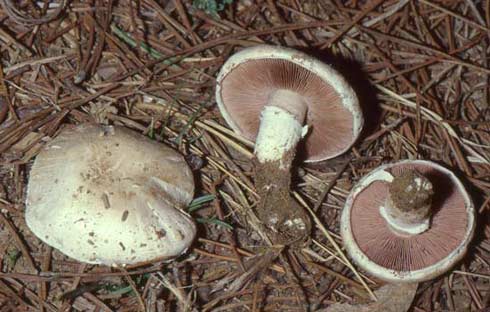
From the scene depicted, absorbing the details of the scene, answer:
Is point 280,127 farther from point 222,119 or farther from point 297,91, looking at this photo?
point 222,119

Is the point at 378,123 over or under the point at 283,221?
over

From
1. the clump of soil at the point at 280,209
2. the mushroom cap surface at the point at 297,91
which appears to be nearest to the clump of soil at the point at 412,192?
the mushroom cap surface at the point at 297,91

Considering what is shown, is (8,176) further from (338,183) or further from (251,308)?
(338,183)

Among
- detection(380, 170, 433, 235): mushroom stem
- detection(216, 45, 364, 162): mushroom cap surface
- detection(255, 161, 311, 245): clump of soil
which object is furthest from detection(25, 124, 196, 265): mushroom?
detection(380, 170, 433, 235): mushroom stem

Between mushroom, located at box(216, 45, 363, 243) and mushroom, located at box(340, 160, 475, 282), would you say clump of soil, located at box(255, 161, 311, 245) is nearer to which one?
mushroom, located at box(216, 45, 363, 243)

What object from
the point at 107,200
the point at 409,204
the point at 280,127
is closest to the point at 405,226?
the point at 409,204

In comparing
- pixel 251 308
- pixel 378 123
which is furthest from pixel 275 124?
pixel 251 308

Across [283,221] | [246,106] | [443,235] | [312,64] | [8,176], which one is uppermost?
[312,64]
